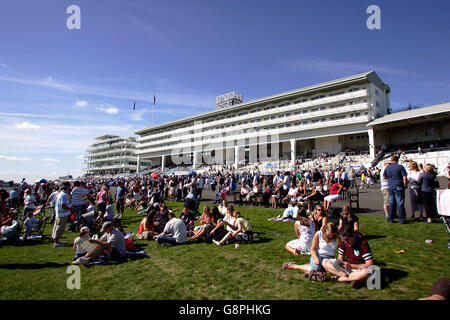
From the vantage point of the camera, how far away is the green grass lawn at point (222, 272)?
11.8 ft

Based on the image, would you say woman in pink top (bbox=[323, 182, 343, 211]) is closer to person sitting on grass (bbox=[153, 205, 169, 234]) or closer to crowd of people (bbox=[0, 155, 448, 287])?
crowd of people (bbox=[0, 155, 448, 287])

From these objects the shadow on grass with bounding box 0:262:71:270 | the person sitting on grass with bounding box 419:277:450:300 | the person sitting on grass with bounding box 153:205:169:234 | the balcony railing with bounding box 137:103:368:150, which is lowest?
the shadow on grass with bounding box 0:262:71:270

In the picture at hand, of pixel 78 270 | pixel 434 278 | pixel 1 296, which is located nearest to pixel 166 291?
pixel 78 270

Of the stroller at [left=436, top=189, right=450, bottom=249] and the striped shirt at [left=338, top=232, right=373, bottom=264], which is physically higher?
the stroller at [left=436, top=189, right=450, bottom=249]

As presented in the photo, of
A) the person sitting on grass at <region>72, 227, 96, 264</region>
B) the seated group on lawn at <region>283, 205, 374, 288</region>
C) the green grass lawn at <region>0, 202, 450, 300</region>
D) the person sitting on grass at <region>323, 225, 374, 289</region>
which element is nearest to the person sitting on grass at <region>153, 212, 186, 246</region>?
the green grass lawn at <region>0, 202, 450, 300</region>

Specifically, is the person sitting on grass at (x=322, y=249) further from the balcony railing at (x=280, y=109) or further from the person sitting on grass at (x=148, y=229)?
the balcony railing at (x=280, y=109)

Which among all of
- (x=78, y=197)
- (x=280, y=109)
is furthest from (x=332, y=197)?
(x=280, y=109)

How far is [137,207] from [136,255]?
997cm

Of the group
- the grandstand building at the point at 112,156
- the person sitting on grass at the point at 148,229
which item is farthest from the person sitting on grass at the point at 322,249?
the grandstand building at the point at 112,156

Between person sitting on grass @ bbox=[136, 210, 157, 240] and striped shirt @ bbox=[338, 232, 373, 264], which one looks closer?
striped shirt @ bbox=[338, 232, 373, 264]

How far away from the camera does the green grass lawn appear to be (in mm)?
3598

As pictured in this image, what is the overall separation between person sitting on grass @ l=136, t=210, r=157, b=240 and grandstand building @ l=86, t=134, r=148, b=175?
8488 cm
